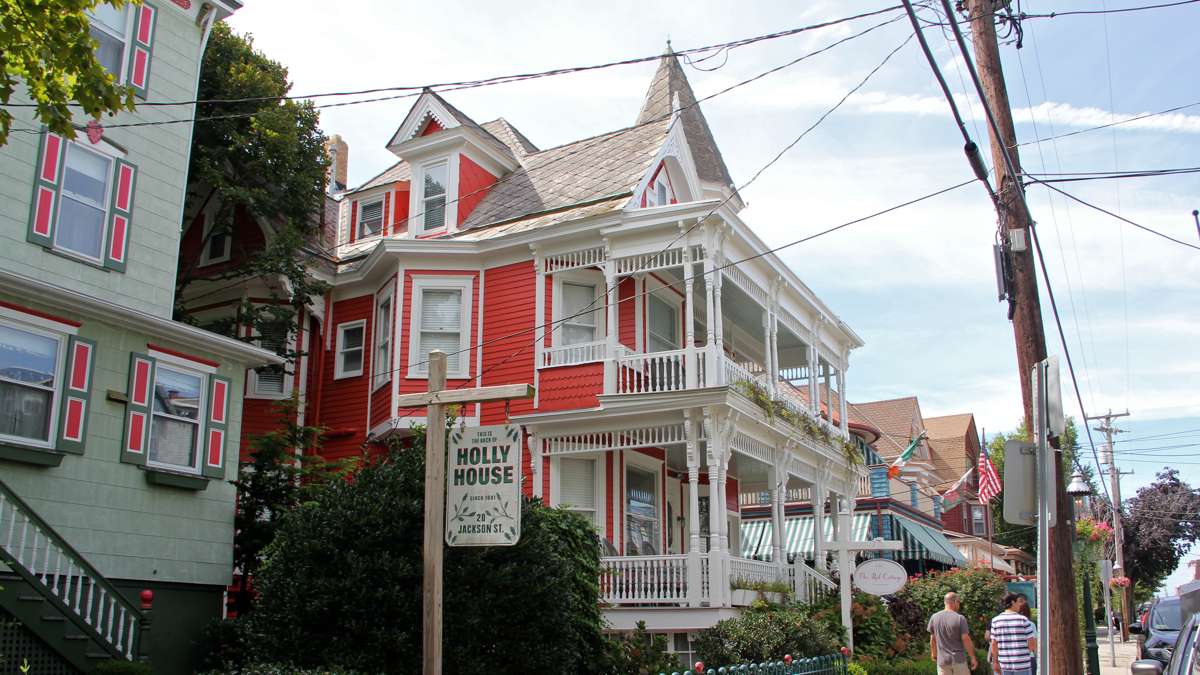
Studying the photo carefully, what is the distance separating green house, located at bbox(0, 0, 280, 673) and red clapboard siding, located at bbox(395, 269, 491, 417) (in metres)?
3.98

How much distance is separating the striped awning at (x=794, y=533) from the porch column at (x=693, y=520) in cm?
1366

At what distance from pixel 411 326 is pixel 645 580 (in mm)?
7076

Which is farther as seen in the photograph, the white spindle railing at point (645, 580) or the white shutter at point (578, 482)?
the white shutter at point (578, 482)

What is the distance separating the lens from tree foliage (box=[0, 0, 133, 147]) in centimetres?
916

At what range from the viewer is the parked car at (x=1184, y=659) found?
23.9 feet

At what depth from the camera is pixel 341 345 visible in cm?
2289

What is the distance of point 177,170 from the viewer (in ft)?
53.5

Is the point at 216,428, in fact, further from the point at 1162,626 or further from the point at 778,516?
the point at 1162,626

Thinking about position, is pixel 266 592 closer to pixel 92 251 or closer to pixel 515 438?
pixel 515 438

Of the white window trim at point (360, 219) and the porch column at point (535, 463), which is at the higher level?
the white window trim at point (360, 219)

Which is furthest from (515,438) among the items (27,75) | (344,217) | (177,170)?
(344,217)

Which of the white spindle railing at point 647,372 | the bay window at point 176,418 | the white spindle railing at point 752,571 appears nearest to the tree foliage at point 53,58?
the bay window at point 176,418

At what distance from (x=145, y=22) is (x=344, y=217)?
10.9m

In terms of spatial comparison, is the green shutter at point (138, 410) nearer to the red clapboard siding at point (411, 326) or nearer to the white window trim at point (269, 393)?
the red clapboard siding at point (411, 326)
